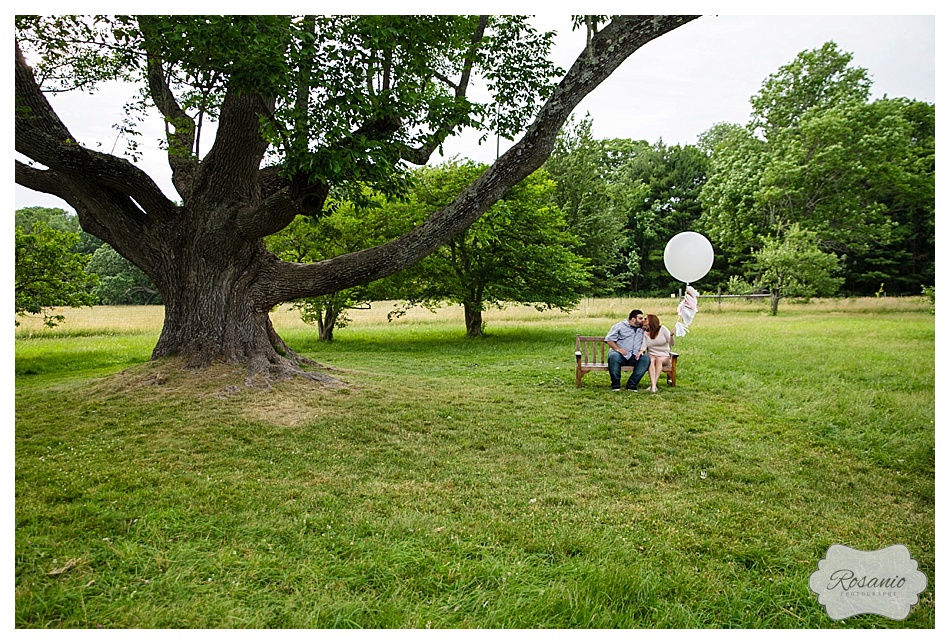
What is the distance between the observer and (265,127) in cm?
443

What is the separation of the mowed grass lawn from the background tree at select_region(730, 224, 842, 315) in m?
5.82

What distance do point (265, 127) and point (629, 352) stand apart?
469 cm

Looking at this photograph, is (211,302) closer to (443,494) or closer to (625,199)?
(443,494)

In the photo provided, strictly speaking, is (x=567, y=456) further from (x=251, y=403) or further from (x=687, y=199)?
(x=687, y=199)

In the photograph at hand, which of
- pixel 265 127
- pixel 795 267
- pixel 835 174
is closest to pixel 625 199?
pixel 795 267

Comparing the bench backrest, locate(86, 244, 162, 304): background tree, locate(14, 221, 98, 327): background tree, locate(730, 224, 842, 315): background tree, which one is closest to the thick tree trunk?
locate(14, 221, 98, 327): background tree

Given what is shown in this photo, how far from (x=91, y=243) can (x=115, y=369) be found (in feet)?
5.69

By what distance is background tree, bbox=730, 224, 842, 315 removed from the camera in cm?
1189

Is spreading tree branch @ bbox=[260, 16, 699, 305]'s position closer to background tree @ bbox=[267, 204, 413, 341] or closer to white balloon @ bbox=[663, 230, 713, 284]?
white balloon @ bbox=[663, 230, 713, 284]

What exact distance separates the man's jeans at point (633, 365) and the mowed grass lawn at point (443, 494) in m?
0.35
